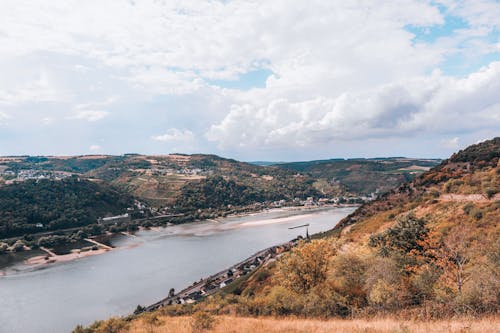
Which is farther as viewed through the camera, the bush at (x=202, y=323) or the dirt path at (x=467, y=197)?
the dirt path at (x=467, y=197)

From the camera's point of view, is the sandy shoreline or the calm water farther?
the sandy shoreline

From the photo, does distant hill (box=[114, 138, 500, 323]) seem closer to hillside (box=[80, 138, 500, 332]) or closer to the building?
hillside (box=[80, 138, 500, 332])

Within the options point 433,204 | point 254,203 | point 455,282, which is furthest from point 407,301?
point 254,203

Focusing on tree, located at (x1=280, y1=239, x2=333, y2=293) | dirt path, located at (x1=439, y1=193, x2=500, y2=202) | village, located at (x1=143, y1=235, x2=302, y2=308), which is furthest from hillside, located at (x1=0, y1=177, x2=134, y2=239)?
dirt path, located at (x1=439, y1=193, x2=500, y2=202)

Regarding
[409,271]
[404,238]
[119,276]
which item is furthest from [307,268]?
[119,276]

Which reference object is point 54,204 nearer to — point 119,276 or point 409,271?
point 119,276

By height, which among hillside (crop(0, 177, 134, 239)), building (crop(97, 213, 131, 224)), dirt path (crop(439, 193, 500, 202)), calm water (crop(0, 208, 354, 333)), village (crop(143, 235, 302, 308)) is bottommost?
calm water (crop(0, 208, 354, 333))

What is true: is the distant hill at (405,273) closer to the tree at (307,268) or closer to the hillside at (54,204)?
the tree at (307,268)

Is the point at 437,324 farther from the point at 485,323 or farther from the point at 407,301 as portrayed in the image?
the point at 407,301

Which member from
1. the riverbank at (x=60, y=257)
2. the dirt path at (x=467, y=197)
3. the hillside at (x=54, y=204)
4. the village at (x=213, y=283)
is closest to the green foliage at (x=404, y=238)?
the dirt path at (x=467, y=197)
